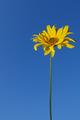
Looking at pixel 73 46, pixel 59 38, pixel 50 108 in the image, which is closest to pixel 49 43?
pixel 59 38

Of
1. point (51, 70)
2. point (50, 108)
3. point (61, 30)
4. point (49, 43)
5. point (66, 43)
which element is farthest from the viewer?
point (61, 30)

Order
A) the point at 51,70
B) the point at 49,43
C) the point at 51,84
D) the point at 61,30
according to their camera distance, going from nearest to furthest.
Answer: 1. the point at 51,84
2. the point at 51,70
3. the point at 49,43
4. the point at 61,30

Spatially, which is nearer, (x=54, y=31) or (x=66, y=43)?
(x=66, y=43)

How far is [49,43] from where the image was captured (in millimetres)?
8359

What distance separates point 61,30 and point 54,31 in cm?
54

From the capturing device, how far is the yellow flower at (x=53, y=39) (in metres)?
7.69

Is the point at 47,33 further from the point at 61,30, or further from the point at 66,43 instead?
the point at 66,43

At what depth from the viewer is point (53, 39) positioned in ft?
29.0

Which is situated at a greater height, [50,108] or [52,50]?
[52,50]

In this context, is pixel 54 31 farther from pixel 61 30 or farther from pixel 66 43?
pixel 66 43

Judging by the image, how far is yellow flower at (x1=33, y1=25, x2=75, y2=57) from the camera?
25.2 ft

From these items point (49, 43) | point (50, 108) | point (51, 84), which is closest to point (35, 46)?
point (49, 43)

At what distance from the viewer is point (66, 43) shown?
7.85 metres

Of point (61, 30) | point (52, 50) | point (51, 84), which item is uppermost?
point (61, 30)
